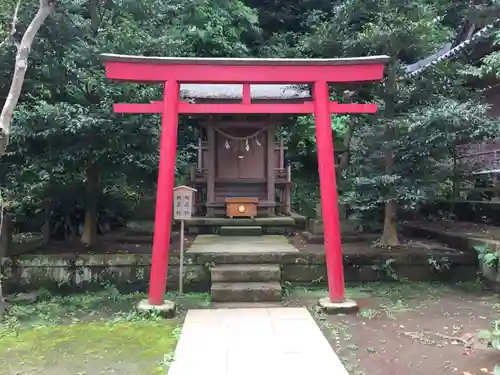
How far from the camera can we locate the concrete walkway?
439 centimetres

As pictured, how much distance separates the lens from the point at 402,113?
331 inches

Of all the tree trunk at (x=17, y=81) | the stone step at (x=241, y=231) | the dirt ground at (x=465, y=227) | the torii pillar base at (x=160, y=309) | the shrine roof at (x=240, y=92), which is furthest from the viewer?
the stone step at (x=241, y=231)

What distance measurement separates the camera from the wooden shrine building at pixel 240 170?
12773mm

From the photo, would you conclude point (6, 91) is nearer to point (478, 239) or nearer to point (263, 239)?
point (263, 239)

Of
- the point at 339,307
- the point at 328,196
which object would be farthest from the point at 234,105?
the point at 339,307

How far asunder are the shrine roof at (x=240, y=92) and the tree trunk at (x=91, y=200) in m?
3.59

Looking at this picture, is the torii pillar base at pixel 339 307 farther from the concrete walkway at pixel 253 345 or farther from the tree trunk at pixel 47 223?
the tree trunk at pixel 47 223

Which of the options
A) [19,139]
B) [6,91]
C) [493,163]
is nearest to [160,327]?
[19,139]

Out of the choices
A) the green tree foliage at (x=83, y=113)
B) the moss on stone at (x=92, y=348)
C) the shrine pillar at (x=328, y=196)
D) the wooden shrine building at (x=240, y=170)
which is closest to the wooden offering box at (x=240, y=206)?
the wooden shrine building at (x=240, y=170)

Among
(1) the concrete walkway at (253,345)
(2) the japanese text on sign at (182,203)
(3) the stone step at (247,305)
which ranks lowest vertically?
(1) the concrete walkway at (253,345)

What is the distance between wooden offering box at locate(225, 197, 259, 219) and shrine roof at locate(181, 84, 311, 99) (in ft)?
9.09

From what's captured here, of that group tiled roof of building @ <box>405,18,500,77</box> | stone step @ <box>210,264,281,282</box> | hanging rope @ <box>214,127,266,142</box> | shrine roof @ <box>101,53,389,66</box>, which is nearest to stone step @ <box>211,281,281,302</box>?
stone step @ <box>210,264,281,282</box>

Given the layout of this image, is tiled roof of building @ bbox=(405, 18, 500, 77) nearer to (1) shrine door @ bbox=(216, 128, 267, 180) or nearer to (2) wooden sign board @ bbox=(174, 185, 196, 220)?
(2) wooden sign board @ bbox=(174, 185, 196, 220)

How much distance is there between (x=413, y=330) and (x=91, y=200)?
5.77 m
